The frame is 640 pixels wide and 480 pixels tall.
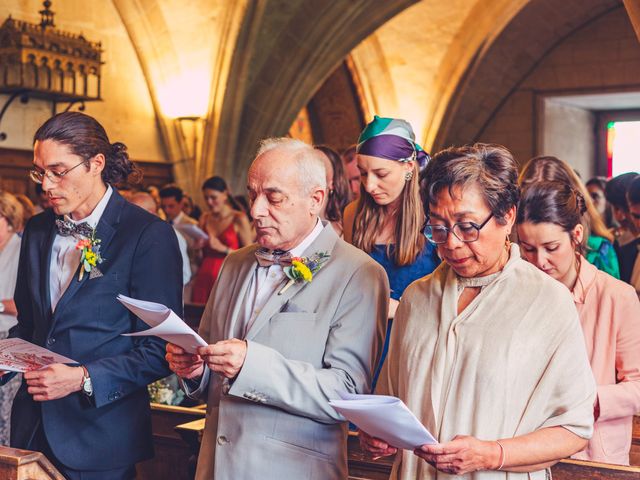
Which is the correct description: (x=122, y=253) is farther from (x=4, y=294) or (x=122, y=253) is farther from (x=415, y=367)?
(x=4, y=294)

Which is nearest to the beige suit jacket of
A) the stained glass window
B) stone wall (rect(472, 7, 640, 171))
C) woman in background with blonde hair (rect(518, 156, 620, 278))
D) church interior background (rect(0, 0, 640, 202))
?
woman in background with blonde hair (rect(518, 156, 620, 278))

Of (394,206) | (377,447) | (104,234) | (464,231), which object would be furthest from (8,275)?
(464,231)

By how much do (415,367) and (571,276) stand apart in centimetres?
98

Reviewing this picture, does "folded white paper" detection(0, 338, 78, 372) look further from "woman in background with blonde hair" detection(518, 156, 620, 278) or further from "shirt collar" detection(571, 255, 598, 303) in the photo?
"woman in background with blonde hair" detection(518, 156, 620, 278)

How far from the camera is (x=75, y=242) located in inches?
114

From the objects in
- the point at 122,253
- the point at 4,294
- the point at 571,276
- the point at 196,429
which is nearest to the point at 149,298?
the point at 122,253

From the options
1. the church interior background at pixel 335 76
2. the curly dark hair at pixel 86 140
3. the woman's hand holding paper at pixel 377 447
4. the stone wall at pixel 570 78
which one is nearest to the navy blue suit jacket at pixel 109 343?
the curly dark hair at pixel 86 140

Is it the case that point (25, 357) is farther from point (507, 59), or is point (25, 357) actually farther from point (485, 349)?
point (507, 59)

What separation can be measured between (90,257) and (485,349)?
1.29 meters

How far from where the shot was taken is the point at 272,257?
2520mm

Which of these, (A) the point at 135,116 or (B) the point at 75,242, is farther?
(A) the point at 135,116

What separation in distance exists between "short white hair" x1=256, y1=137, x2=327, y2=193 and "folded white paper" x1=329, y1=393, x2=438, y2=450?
2.17 feet

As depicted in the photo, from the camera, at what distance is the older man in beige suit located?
7.54 feet

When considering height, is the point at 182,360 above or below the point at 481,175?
below
